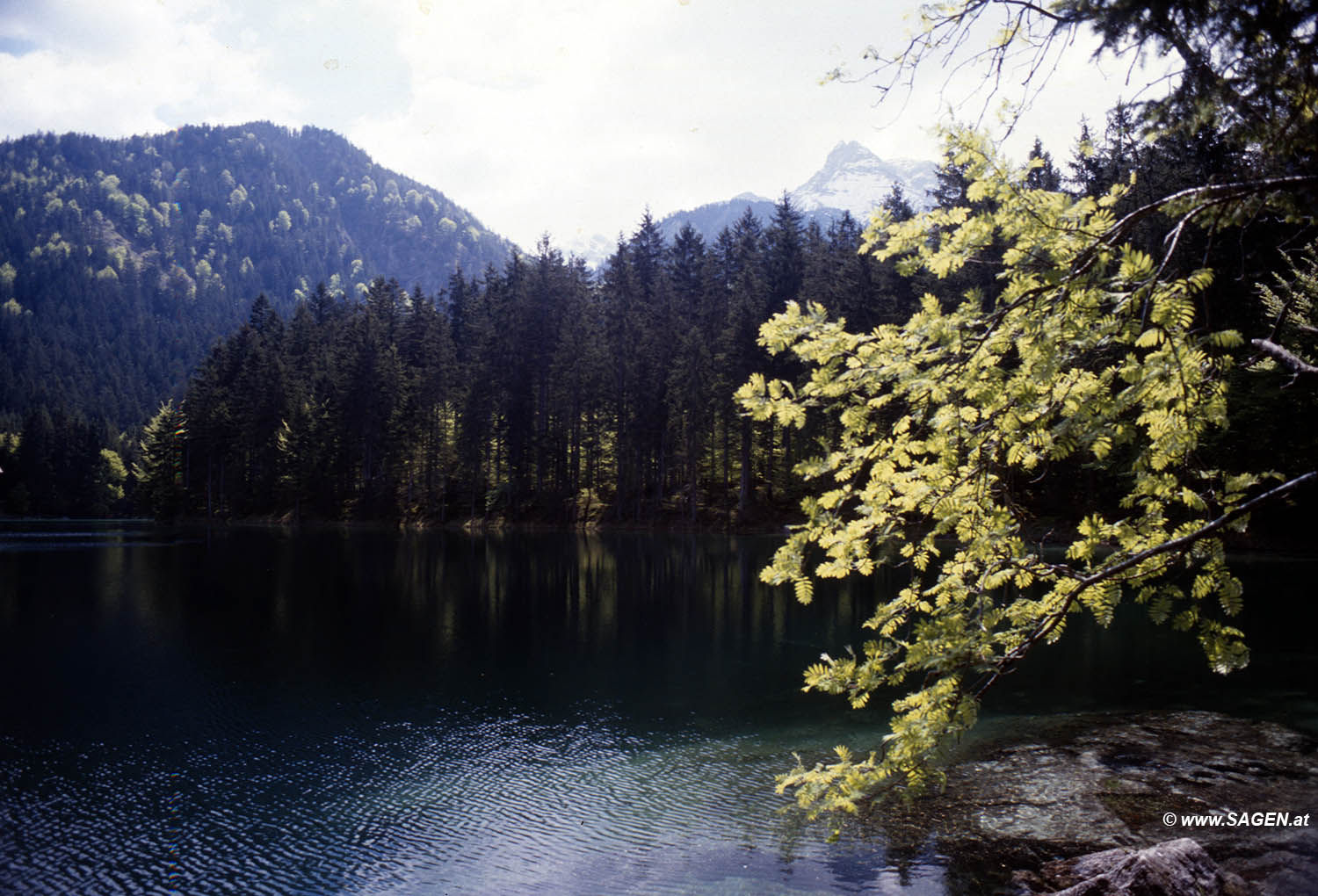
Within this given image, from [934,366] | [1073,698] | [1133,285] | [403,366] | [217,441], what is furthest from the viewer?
[217,441]

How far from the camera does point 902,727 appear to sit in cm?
515

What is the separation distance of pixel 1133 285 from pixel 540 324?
6646cm

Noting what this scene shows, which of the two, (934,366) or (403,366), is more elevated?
(403,366)

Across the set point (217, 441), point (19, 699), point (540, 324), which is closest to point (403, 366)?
point (540, 324)

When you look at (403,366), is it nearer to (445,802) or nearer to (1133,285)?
(445,802)

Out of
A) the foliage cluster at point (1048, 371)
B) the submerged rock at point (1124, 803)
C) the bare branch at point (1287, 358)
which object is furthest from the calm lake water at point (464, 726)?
the bare branch at point (1287, 358)

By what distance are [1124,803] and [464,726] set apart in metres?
10.0

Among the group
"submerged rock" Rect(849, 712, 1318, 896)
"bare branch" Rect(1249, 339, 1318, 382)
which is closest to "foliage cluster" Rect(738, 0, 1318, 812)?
"bare branch" Rect(1249, 339, 1318, 382)

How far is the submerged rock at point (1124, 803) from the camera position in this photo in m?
8.40

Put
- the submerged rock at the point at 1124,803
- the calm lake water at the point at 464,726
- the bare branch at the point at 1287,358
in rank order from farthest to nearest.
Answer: the calm lake water at the point at 464,726 → the submerged rock at the point at 1124,803 → the bare branch at the point at 1287,358

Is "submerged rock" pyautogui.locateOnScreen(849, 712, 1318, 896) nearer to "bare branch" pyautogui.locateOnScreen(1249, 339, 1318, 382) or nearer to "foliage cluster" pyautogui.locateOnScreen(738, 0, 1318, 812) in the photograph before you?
"foliage cluster" pyautogui.locateOnScreen(738, 0, 1318, 812)

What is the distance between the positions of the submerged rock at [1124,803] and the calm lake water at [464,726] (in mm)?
673

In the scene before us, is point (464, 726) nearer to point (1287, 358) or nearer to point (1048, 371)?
point (1048, 371)

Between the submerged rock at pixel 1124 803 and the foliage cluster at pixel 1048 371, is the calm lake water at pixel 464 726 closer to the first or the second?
the submerged rock at pixel 1124 803
